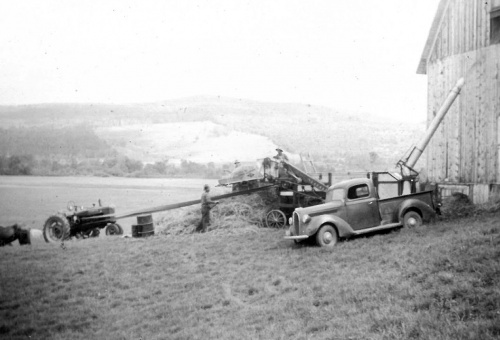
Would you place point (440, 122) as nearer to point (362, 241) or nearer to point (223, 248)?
point (362, 241)

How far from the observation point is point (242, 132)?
81.3 feet

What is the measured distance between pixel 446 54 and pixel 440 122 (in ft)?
7.63

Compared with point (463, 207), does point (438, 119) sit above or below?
above

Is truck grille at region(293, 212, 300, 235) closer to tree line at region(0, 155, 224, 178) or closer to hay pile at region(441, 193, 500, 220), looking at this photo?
hay pile at region(441, 193, 500, 220)

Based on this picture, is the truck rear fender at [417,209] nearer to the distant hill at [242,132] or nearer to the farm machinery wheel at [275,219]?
the farm machinery wheel at [275,219]

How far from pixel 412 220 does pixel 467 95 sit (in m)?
5.17

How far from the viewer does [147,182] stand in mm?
18828

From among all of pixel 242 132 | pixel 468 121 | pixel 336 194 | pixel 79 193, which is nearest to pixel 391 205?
pixel 336 194

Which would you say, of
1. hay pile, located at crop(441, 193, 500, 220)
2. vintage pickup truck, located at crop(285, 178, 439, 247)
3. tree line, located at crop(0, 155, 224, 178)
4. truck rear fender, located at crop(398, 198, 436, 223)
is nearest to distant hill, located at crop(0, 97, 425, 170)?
tree line, located at crop(0, 155, 224, 178)

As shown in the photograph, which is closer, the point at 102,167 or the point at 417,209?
the point at 417,209

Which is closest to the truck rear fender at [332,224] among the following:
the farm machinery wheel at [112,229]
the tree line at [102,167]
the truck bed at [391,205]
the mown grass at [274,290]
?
the mown grass at [274,290]

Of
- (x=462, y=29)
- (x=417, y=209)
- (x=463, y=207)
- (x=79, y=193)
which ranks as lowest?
(x=463, y=207)

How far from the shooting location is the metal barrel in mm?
14688

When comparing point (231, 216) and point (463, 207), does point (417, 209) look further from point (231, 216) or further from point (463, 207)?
point (231, 216)
